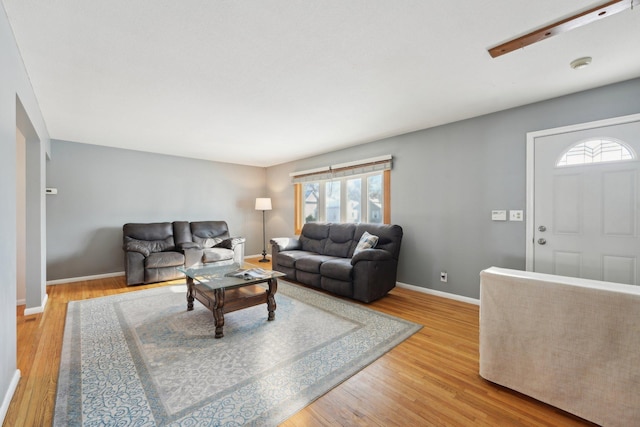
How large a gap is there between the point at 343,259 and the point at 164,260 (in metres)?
2.83

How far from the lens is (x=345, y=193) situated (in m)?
4.95

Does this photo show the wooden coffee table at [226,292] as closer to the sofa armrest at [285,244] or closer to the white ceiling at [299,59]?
the sofa armrest at [285,244]

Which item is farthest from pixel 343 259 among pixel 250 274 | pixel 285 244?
pixel 250 274

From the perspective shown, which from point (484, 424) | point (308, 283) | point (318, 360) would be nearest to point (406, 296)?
point (308, 283)

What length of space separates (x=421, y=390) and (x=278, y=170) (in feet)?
17.8

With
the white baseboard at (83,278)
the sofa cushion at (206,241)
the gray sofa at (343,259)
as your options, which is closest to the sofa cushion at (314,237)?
the gray sofa at (343,259)

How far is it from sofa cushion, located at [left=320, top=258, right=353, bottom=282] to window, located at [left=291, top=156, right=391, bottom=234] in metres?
1.14

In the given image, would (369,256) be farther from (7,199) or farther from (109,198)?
(109,198)

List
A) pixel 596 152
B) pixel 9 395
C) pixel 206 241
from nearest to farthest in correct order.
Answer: pixel 9 395 < pixel 596 152 < pixel 206 241

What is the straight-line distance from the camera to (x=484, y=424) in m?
1.47

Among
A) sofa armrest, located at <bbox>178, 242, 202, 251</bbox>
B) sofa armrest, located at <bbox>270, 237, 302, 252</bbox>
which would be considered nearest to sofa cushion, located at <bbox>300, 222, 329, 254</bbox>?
sofa armrest, located at <bbox>270, 237, 302, 252</bbox>

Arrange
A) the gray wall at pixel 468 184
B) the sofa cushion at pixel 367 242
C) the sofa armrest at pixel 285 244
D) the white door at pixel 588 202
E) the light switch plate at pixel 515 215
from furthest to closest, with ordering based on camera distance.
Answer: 1. the sofa armrest at pixel 285 244
2. the sofa cushion at pixel 367 242
3. the light switch plate at pixel 515 215
4. the gray wall at pixel 468 184
5. the white door at pixel 588 202

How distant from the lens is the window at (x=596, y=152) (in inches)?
96.8

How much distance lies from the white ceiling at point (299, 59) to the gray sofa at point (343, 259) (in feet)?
5.43
